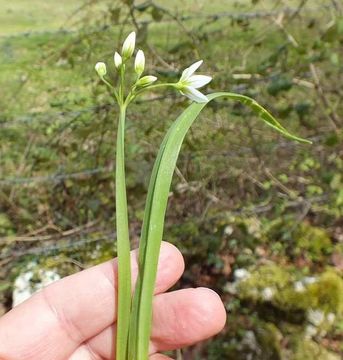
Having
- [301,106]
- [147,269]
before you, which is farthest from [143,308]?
[301,106]

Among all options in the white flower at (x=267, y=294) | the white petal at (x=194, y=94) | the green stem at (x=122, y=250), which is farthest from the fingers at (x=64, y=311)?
the white flower at (x=267, y=294)

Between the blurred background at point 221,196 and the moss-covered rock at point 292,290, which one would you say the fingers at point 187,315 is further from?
the moss-covered rock at point 292,290

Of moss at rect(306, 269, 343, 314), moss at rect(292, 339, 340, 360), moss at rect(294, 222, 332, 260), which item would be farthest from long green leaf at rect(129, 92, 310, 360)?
moss at rect(294, 222, 332, 260)

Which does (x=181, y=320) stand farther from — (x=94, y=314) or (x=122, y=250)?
(x=122, y=250)

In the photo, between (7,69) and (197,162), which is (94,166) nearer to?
(197,162)

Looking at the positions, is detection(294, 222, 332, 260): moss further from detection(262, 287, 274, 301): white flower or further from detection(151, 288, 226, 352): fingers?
detection(151, 288, 226, 352): fingers

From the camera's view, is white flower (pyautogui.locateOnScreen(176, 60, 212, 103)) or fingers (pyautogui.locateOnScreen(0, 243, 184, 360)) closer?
white flower (pyautogui.locateOnScreen(176, 60, 212, 103))

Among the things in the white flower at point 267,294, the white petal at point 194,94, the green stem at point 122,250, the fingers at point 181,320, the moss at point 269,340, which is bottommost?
the moss at point 269,340
